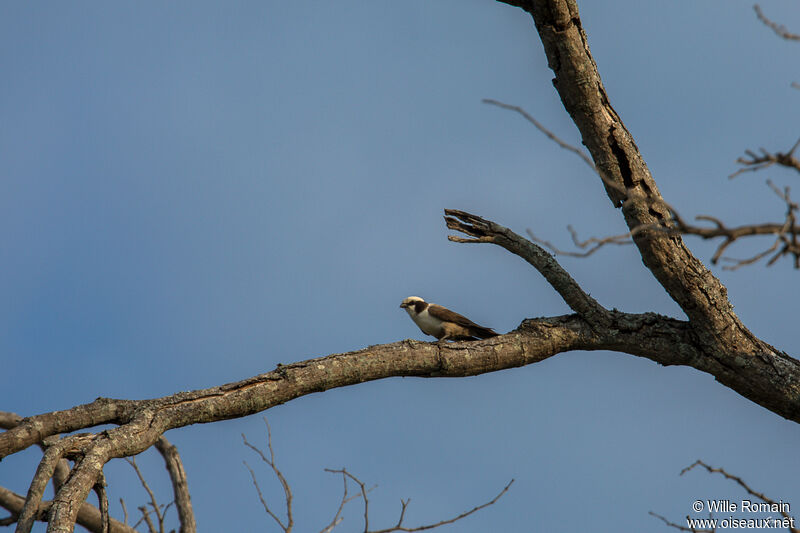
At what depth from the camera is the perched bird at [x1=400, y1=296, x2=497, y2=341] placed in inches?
273

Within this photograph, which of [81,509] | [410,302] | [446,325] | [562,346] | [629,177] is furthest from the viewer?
[410,302]

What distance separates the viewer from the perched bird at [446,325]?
695 centimetres

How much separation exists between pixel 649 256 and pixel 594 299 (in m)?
0.61

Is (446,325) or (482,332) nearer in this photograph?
(482,332)

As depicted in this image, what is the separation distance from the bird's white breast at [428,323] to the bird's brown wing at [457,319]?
0.19 feet

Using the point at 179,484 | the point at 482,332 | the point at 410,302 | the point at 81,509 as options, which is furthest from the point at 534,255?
the point at 81,509

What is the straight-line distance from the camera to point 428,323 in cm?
754

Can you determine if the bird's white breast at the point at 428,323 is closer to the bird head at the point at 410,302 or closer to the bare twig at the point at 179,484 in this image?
the bird head at the point at 410,302

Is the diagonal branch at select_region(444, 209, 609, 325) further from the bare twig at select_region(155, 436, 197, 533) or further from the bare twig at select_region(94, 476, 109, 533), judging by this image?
the bare twig at select_region(155, 436, 197, 533)

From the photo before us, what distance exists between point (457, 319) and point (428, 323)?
0.55 m

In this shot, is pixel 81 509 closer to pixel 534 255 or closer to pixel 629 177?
pixel 534 255

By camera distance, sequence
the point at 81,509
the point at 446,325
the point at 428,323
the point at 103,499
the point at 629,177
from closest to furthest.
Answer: the point at 103,499
the point at 629,177
the point at 81,509
the point at 446,325
the point at 428,323

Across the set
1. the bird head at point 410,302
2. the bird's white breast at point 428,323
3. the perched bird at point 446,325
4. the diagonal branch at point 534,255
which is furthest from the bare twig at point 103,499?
the bird head at point 410,302

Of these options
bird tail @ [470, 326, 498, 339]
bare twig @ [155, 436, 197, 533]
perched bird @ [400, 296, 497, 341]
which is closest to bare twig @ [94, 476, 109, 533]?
bare twig @ [155, 436, 197, 533]
